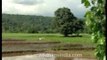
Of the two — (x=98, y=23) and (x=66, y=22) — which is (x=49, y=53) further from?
(x=66, y=22)

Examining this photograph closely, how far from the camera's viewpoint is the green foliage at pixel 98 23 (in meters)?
2.92

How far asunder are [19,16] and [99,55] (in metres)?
128

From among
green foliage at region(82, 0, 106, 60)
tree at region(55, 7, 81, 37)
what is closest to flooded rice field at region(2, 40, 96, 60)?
green foliage at region(82, 0, 106, 60)

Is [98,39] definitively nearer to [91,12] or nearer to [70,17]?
[91,12]

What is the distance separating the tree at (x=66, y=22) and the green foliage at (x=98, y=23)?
57.9 meters

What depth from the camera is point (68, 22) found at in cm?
6550

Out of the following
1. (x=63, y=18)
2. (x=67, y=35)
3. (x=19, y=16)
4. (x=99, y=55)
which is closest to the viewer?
(x=99, y=55)

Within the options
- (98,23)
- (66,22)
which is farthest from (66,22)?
(98,23)

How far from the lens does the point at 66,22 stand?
65.2 metres

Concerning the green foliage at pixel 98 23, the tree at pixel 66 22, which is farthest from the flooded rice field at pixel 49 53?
the tree at pixel 66 22

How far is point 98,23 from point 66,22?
62.4 m

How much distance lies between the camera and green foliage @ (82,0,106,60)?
292 centimetres

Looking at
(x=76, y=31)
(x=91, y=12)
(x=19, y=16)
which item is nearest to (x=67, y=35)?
(x=76, y=31)

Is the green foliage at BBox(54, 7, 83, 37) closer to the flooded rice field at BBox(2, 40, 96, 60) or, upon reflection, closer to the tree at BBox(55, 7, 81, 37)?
the tree at BBox(55, 7, 81, 37)
